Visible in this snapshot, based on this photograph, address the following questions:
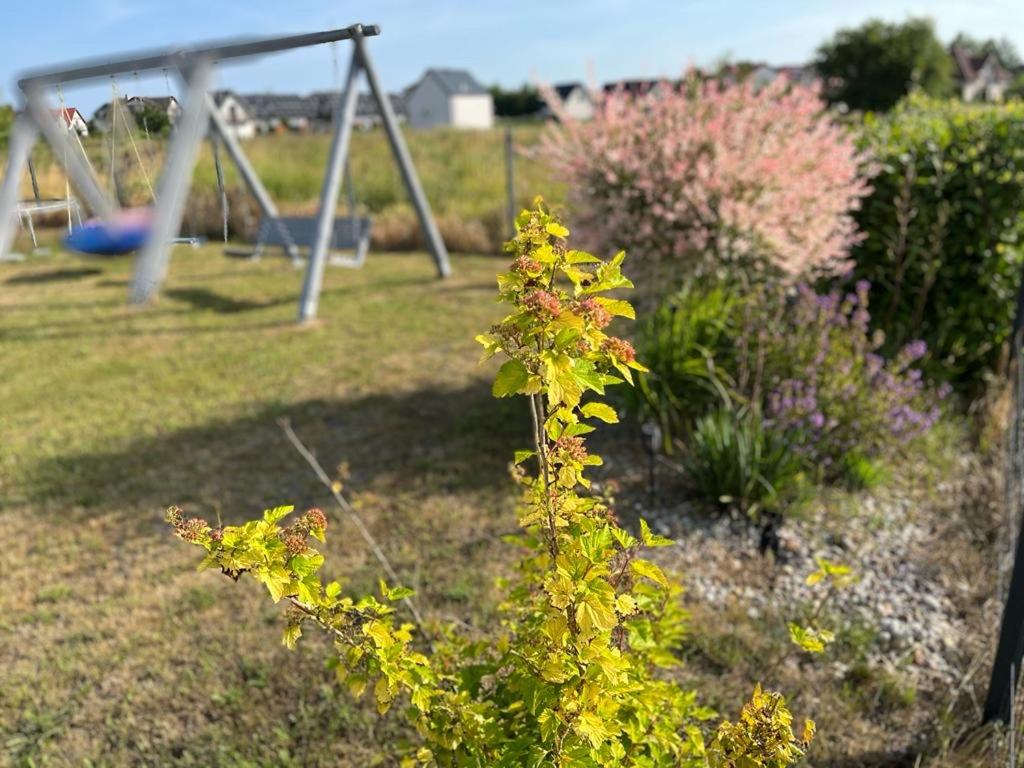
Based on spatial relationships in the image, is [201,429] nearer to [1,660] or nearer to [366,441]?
[366,441]

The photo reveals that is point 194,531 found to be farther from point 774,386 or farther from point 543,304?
point 774,386

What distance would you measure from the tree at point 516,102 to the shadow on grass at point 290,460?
5286 cm

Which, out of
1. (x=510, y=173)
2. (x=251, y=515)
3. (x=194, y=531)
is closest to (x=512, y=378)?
(x=194, y=531)

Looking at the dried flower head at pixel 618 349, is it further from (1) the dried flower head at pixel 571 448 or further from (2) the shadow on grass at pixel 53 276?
(2) the shadow on grass at pixel 53 276

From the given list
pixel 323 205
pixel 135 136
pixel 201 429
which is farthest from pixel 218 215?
pixel 135 136

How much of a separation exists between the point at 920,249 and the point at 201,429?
15.5 feet

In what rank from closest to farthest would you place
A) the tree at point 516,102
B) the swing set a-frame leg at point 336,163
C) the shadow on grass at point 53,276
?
the swing set a-frame leg at point 336,163, the shadow on grass at point 53,276, the tree at point 516,102

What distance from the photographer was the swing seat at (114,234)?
5.88 ft

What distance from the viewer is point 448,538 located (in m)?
3.49

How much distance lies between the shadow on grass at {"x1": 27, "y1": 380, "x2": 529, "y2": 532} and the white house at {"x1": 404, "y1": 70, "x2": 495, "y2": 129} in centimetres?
5556

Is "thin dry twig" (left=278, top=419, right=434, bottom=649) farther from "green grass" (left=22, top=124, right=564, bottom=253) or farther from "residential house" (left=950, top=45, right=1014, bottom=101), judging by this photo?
"residential house" (left=950, top=45, right=1014, bottom=101)

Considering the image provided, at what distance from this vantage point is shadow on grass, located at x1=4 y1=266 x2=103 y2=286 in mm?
9822

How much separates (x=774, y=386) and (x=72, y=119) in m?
3.30

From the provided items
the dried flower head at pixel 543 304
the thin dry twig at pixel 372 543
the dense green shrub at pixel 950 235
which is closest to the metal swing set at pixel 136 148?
the dried flower head at pixel 543 304
